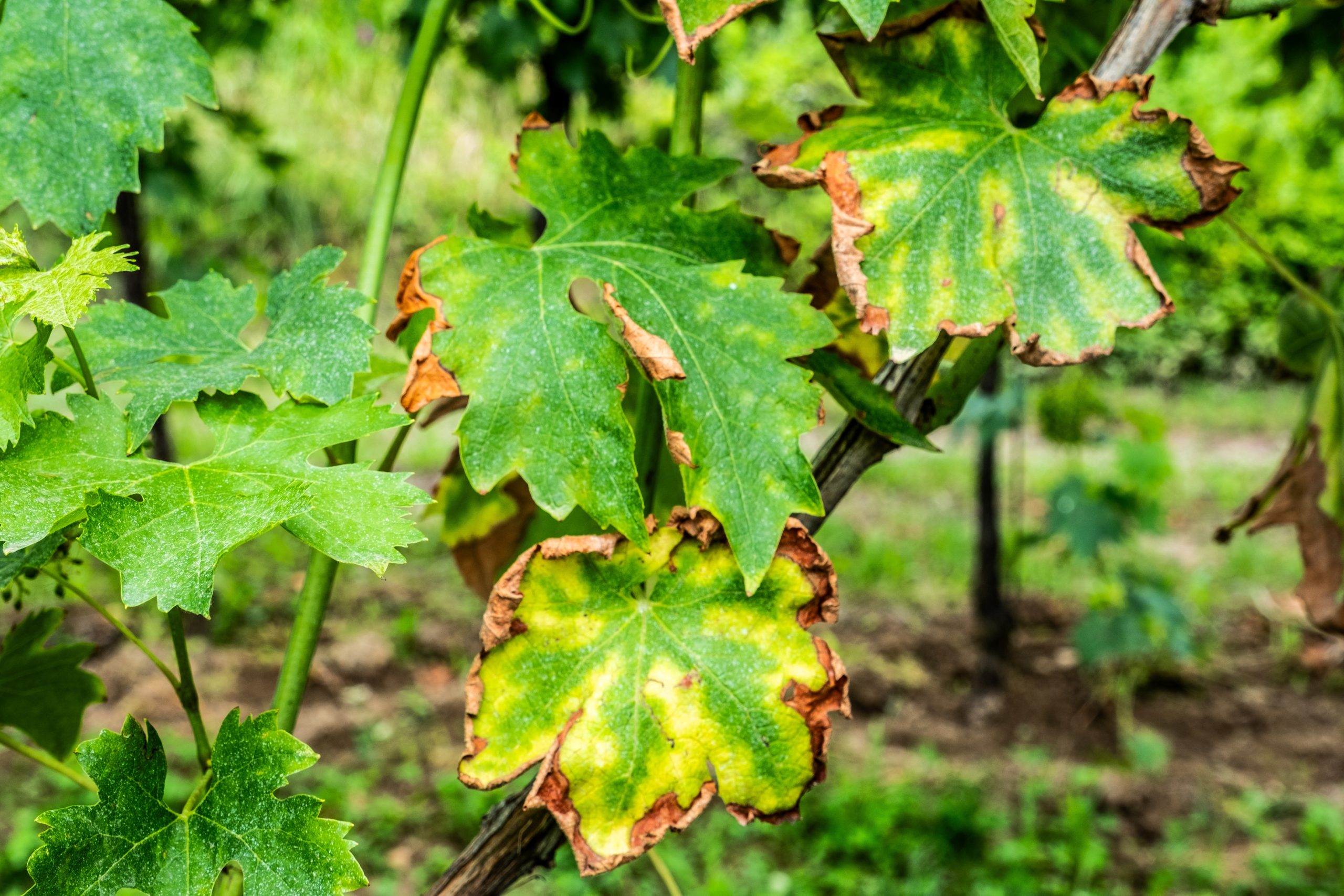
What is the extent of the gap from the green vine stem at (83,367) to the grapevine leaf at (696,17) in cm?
30

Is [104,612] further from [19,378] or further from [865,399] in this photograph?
[865,399]

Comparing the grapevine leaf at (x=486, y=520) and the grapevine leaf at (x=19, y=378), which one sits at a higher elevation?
the grapevine leaf at (x=19, y=378)

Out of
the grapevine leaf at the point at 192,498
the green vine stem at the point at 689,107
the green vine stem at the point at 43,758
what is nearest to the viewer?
the grapevine leaf at the point at 192,498

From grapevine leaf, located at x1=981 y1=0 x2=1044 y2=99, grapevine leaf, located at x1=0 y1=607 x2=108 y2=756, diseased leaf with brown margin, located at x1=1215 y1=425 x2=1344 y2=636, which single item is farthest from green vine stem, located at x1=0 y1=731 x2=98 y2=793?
diseased leaf with brown margin, located at x1=1215 y1=425 x2=1344 y2=636

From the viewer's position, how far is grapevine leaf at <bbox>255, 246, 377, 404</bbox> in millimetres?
488

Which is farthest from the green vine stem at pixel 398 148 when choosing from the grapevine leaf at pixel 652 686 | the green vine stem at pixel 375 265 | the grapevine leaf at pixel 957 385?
the grapevine leaf at pixel 957 385

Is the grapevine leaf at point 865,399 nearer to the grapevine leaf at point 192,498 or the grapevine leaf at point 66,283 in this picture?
the grapevine leaf at point 192,498

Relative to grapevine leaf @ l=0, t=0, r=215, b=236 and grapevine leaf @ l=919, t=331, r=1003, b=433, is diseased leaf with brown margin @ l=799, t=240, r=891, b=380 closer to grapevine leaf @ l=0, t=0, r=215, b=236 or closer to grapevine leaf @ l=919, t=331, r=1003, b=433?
grapevine leaf @ l=919, t=331, r=1003, b=433

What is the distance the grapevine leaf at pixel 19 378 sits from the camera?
16.5 inches

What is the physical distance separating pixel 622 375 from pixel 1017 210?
0.21m

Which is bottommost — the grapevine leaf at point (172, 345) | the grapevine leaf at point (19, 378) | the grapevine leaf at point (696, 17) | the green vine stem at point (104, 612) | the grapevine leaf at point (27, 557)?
the green vine stem at point (104, 612)

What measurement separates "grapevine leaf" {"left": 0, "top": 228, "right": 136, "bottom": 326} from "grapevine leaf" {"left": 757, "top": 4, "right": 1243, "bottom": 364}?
0.30 metres

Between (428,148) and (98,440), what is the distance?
316 inches

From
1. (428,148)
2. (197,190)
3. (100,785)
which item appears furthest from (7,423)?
(428,148)
